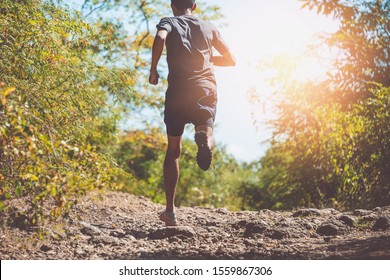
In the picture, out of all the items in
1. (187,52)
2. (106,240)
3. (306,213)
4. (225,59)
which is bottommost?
(106,240)

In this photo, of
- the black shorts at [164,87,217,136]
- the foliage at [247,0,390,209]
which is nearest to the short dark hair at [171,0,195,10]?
the black shorts at [164,87,217,136]

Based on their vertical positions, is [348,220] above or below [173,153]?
below

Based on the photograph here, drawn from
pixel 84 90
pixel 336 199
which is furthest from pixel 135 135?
pixel 84 90

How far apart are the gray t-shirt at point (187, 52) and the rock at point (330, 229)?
5.62ft

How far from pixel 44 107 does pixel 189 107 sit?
1.17 metres

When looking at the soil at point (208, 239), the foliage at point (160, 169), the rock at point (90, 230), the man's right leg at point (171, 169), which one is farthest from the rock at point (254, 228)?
the foliage at point (160, 169)

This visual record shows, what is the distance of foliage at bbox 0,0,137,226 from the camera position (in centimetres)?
318

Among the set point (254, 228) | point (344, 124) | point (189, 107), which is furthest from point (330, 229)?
point (344, 124)

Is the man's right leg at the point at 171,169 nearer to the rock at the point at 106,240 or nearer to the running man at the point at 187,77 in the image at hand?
the running man at the point at 187,77

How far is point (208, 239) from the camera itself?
177 inches

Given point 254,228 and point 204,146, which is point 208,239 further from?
point 204,146

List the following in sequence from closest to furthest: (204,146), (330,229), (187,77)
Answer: (204,146) → (187,77) → (330,229)
